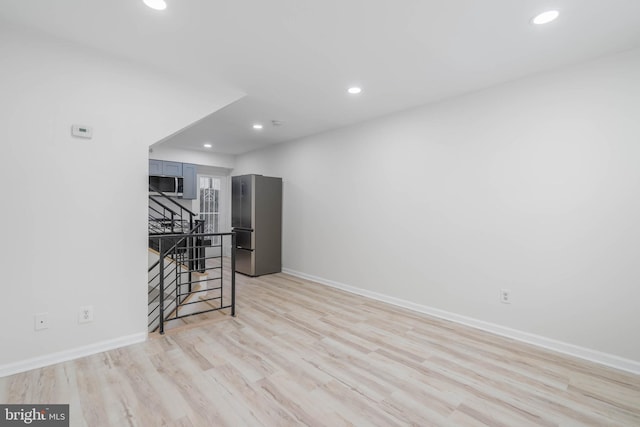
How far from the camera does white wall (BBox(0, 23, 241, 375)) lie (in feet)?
6.81

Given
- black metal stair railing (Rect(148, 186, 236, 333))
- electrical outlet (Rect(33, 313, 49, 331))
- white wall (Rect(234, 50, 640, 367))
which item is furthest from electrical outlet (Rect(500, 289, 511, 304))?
electrical outlet (Rect(33, 313, 49, 331))

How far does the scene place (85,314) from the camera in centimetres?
234

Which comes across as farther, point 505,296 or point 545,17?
point 505,296

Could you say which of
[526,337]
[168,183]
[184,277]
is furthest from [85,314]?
[526,337]

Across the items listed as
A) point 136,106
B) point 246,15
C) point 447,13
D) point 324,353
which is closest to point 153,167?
point 136,106

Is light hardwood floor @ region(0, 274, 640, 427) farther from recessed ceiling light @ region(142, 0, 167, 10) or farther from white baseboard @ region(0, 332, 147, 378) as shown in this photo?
recessed ceiling light @ region(142, 0, 167, 10)

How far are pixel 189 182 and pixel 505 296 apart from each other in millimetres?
5934

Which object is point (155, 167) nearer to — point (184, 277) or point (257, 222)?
point (257, 222)

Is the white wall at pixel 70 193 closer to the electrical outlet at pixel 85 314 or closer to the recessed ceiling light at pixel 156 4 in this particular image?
the electrical outlet at pixel 85 314

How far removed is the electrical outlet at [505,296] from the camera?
2825 millimetres

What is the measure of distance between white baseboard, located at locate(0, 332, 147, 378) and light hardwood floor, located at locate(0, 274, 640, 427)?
7 centimetres

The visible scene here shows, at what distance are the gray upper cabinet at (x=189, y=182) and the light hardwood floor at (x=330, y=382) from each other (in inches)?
154

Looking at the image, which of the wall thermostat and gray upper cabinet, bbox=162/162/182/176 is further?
gray upper cabinet, bbox=162/162/182/176

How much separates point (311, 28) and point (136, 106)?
1726 mm
